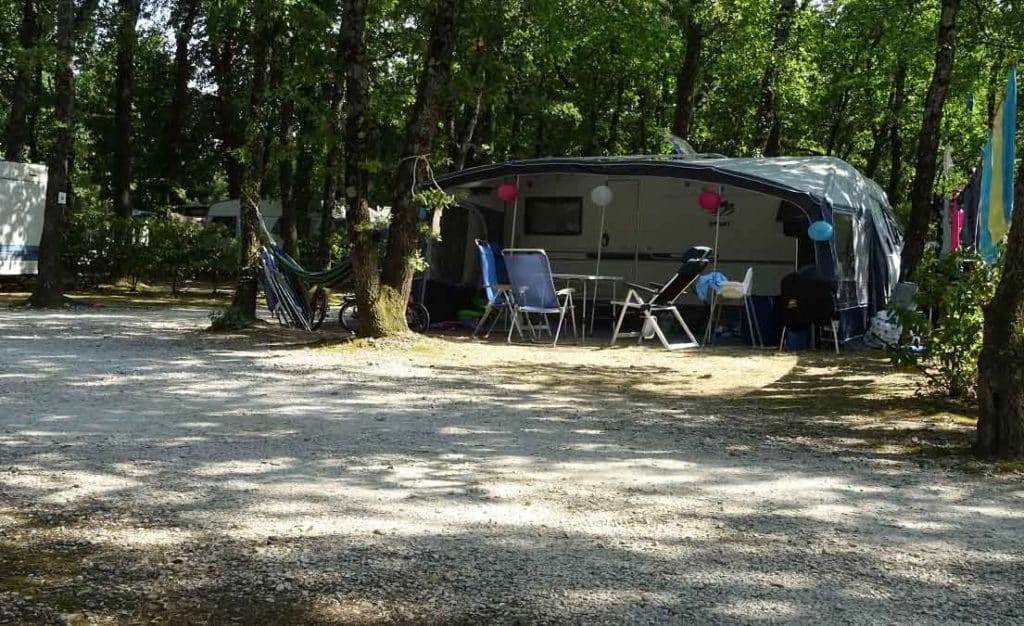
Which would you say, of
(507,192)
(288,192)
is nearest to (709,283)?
(507,192)

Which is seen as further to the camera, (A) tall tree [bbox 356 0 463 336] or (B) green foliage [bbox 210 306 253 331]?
(B) green foliage [bbox 210 306 253 331]

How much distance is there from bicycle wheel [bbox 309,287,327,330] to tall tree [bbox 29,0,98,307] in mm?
4410

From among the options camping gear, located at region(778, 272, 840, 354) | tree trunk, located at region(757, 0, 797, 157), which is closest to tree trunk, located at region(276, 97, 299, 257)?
tree trunk, located at region(757, 0, 797, 157)

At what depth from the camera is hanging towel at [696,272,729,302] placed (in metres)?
10.9

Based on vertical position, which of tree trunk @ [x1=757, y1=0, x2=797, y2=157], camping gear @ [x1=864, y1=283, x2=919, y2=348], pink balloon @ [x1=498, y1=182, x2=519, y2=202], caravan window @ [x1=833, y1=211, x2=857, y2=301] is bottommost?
camping gear @ [x1=864, y1=283, x2=919, y2=348]

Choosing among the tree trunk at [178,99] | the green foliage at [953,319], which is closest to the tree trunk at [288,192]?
the tree trunk at [178,99]

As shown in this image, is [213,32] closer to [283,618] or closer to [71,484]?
[71,484]

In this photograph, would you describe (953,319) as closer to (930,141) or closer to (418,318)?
(930,141)

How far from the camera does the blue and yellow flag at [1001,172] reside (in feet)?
20.0

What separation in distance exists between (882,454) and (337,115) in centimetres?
647

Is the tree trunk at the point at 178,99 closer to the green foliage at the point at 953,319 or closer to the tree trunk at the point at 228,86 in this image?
the tree trunk at the point at 228,86

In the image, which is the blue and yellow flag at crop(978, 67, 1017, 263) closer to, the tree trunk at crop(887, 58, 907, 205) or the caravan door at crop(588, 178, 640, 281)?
the caravan door at crop(588, 178, 640, 281)

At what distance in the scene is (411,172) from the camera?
9.09 meters

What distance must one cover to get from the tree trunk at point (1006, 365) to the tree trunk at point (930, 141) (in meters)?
6.49
